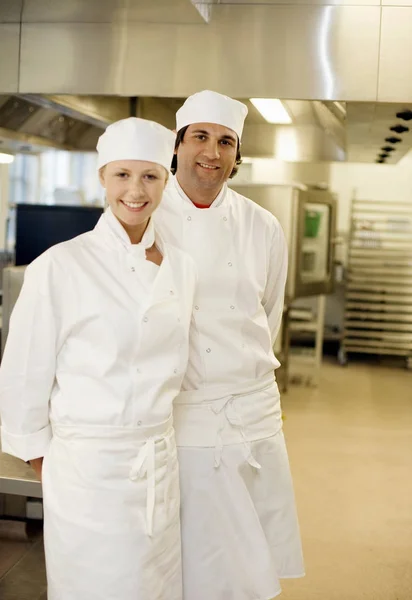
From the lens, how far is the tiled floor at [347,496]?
278 centimetres

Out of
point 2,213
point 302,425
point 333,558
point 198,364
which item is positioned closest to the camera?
point 198,364

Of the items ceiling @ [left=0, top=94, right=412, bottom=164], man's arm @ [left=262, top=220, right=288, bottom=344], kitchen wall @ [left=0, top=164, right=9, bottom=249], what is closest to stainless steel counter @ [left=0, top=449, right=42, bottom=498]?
man's arm @ [left=262, top=220, right=288, bottom=344]

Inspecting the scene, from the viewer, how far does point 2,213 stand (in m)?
7.25

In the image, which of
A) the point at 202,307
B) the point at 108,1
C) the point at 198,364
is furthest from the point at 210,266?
the point at 108,1

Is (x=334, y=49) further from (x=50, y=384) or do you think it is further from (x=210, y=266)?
(x=50, y=384)

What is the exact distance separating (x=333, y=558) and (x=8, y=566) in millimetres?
1248

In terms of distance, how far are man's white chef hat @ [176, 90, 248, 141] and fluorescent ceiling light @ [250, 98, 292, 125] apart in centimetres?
192

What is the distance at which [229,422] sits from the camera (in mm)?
1868

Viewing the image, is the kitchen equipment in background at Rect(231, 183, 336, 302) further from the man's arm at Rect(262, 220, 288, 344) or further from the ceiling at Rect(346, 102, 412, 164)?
the man's arm at Rect(262, 220, 288, 344)

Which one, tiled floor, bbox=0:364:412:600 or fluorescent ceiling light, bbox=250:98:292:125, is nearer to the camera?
tiled floor, bbox=0:364:412:600

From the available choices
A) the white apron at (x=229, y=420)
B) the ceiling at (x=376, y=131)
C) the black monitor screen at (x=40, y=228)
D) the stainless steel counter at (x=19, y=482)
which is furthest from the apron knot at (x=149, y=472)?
the black monitor screen at (x=40, y=228)

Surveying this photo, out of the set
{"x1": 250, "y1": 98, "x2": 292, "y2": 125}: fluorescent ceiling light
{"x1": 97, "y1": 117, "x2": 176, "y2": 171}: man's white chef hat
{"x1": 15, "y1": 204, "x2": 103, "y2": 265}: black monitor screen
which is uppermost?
{"x1": 250, "y1": 98, "x2": 292, "y2": 125}: fluorescent ceiling light

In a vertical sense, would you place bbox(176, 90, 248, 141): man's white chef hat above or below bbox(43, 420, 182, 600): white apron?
above

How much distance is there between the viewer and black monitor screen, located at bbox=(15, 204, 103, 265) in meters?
4.12
